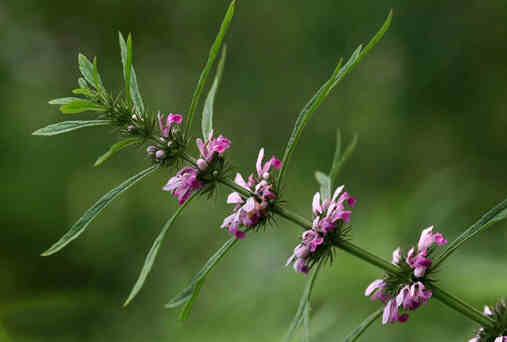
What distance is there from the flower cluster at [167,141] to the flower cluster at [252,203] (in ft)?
0.61

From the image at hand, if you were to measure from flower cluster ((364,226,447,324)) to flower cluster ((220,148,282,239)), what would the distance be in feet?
1.01

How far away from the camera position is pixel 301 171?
4.67m

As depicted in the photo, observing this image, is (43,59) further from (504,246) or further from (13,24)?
(504,246)

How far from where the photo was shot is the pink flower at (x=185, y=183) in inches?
48.6

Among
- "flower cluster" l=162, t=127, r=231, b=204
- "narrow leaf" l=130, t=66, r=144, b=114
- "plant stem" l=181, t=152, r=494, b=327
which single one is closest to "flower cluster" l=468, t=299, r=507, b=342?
"plant stem" l=181, t=152, r=494, b=327

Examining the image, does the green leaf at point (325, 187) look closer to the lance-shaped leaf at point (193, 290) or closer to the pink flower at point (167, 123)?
the lance-shaped leaf at point (193, 290)

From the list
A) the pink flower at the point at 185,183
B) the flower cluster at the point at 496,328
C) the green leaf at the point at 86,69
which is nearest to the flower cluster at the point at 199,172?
the pink flower at the point at 185,183

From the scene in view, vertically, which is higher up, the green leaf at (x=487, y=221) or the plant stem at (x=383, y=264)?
the green leaf at (x=487, y=221)

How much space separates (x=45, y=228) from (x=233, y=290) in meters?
1.68

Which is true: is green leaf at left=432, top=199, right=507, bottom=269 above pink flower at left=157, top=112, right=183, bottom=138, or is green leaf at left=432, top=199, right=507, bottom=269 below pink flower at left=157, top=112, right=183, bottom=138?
above

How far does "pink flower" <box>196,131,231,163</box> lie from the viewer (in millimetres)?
1239

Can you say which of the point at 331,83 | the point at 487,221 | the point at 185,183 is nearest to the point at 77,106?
the point at 185,183

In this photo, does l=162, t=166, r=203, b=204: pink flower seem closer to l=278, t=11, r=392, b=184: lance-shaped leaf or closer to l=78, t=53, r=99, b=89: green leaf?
l=278, t=11, r=392, b=184: lance-shaped leaf

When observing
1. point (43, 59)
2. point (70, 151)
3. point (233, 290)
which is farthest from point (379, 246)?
point (43, 59)
